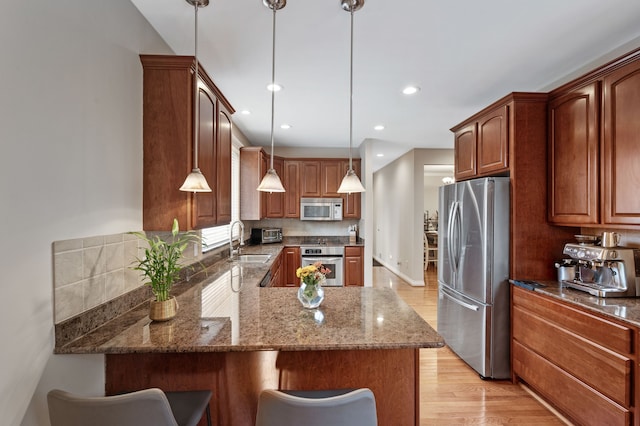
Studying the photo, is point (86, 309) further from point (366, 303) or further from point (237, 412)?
point (366, 303)

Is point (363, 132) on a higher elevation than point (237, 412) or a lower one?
higher

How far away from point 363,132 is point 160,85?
2.94 meters

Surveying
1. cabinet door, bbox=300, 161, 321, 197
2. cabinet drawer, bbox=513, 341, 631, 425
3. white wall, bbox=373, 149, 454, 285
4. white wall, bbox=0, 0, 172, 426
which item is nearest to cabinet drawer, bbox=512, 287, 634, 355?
cabinet drawer, bbox=513, 341, 631, 425

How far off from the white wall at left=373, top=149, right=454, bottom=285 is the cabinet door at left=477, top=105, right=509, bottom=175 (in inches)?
98.8

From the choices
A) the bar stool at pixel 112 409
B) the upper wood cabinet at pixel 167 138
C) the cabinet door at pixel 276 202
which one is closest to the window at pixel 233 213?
the cabinet door at pixel 276 202

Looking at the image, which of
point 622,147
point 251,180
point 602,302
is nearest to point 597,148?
point 622,147

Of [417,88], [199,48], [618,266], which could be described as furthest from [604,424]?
[199,48]

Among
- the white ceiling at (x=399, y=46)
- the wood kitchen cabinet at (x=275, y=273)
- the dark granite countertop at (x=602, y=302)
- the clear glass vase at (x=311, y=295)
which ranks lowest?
the wood kitchen cabinet at (x=275, y=273)

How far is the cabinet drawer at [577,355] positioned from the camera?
1.57m

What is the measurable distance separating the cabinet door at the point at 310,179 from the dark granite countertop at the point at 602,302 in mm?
3406

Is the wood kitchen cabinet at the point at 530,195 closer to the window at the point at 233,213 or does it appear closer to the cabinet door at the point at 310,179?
the window at the point at 233,213

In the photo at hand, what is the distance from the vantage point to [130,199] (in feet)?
5.25

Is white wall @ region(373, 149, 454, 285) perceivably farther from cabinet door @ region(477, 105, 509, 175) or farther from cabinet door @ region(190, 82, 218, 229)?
cabinet door @ region(190, 82, 218, 229)

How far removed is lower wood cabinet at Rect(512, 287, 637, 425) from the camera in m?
1.56
